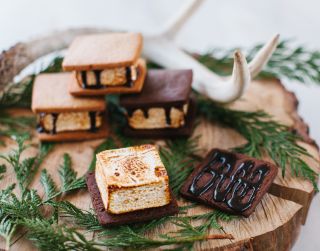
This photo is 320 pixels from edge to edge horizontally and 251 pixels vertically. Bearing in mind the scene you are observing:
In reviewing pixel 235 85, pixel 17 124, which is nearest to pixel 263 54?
pixel 235 85

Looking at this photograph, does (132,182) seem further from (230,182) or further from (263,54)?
(263,54)

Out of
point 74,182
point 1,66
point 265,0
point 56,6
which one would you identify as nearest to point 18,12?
point 56,6

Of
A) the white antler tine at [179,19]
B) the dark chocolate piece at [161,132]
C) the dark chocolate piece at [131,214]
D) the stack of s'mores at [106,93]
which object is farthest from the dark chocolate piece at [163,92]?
the dark chocolate piece at [131,214]

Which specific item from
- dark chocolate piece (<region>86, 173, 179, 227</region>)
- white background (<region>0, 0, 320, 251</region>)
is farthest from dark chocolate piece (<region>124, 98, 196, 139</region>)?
white background (<region>0, 0, 320, 251</region>)

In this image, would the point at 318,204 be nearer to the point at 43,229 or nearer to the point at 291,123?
the point at 291,123

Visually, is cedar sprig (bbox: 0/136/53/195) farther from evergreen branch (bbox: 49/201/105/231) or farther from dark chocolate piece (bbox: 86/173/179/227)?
dark chocolate piece (bbox: 86/173/179/227)
